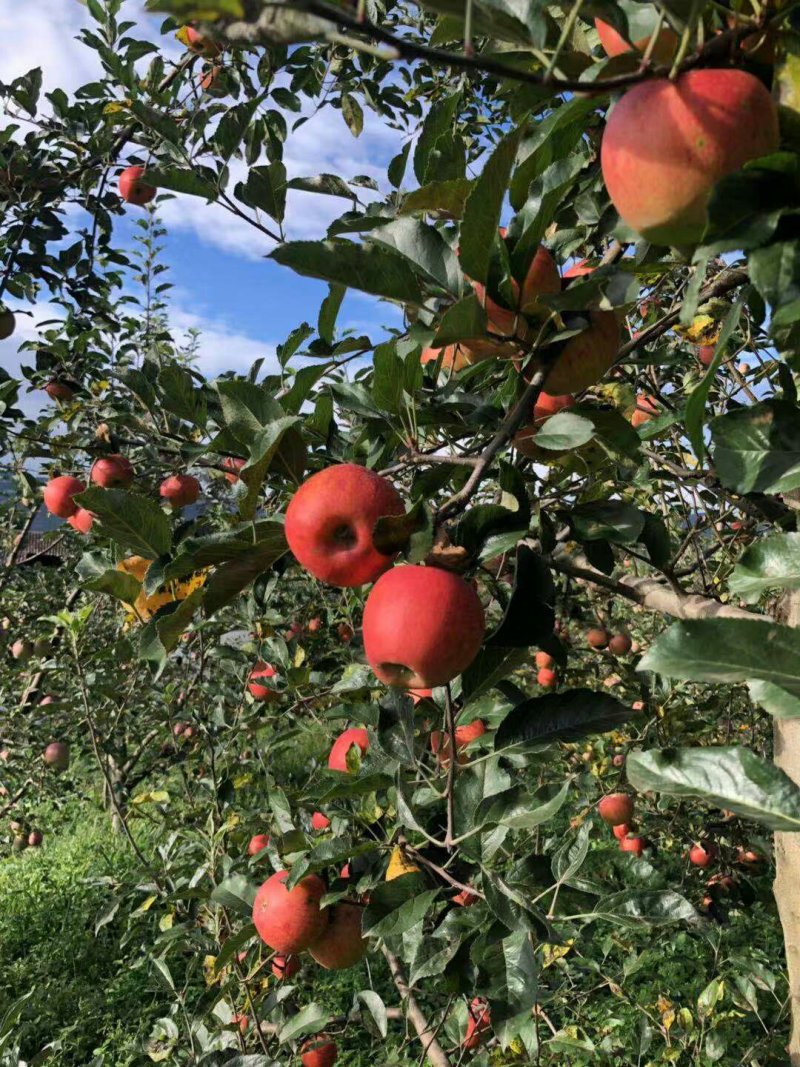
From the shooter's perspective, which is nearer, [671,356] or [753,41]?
[753,41]

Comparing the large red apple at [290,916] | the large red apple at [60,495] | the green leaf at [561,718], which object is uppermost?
the green leaf at [561,718]

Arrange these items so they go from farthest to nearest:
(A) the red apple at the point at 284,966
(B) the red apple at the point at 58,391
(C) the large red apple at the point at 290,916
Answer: (B) the red apple at the point at 58,391 < (A) the red apple at the point at 284,966 < (C) the large red apple at the point at 290,916

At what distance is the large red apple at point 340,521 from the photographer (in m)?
0.90

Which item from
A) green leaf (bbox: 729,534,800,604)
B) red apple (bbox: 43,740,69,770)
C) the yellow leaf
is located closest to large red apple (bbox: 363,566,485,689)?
green leaf (bbox: 729,534,800,604)

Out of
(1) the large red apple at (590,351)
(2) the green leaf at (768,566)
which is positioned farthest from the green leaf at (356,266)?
(2) the green leaf at (768,566)

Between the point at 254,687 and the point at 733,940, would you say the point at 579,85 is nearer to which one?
the point at 254,687

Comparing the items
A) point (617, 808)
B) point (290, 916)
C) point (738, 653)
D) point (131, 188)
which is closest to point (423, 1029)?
point (290, 916)

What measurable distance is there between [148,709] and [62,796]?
973 millimetres

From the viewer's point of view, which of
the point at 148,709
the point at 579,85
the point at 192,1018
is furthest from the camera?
the point at 148,709

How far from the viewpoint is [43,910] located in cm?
489

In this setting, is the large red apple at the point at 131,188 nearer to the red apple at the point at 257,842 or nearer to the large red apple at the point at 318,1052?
the red apple at the point at 257,842

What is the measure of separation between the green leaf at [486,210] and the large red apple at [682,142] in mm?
118

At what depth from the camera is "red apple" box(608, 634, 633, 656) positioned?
333 centimetres

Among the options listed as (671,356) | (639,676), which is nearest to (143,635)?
(671,356)
